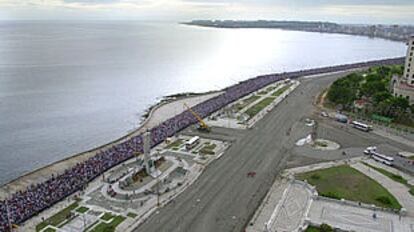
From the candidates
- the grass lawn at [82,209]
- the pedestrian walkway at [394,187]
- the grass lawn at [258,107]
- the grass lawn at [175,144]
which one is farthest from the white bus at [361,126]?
the grass lawn at [82,209]

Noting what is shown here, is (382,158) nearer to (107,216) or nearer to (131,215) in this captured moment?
(131,215)

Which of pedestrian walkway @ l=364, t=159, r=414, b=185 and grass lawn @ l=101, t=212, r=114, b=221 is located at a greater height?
pedestrian walkway @ l=364, t=159, r=414, b=185

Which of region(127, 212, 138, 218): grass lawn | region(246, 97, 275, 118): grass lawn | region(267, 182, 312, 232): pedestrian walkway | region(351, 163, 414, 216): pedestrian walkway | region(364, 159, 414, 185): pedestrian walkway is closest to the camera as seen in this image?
region(267, 182, 312, 232): pedestrian walkway

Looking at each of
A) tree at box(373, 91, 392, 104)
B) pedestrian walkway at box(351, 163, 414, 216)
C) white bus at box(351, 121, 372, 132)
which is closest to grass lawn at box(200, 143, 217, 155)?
pedestrian walkway at box(351, 163, 414, 216)

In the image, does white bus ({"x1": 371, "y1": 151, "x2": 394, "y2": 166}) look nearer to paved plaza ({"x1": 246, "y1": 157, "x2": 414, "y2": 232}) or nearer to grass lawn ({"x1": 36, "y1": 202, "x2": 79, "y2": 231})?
paved plaza ({"x1": 246, "y1": 157, "x2": 414, "y2": 232})

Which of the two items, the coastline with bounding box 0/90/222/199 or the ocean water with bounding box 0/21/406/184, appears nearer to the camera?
the coastline with bounding box 0/90/222/199

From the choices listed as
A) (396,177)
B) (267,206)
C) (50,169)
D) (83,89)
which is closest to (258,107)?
(396,177)

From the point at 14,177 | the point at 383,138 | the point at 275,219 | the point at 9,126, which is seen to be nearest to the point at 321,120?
the point at 383,138
